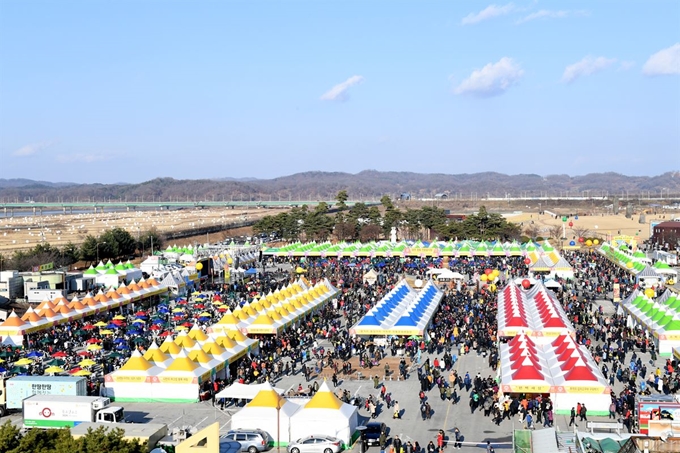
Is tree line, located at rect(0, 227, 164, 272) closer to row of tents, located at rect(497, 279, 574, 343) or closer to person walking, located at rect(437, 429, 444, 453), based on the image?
row of tents, located at rect(497, 279, 574, 343)

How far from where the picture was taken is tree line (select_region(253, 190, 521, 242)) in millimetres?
61219

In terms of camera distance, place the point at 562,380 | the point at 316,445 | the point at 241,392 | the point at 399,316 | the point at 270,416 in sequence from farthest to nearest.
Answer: the point at 399,316 < the point at 241,392 < the point at 562,380 < the point at 270,416 < the point at 316,445

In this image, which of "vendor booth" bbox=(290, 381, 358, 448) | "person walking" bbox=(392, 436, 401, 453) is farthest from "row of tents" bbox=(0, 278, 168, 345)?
"person walking" bbox=(392, 436, 401, 453)

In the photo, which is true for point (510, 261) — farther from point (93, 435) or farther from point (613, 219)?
point (613, 219)

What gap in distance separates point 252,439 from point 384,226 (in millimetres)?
53463

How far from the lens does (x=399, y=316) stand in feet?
85.1

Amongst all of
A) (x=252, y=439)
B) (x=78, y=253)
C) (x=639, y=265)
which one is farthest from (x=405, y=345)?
(x=78, y=253)

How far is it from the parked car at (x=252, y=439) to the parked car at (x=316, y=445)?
59cm

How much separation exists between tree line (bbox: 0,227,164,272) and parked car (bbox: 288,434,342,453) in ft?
105

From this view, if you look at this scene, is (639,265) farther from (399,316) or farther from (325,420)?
(325,420)

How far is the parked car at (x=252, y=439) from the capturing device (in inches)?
593

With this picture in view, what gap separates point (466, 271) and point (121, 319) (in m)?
21.5

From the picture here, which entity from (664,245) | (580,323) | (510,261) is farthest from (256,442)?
(664,245)

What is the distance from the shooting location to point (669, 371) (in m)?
20.6
